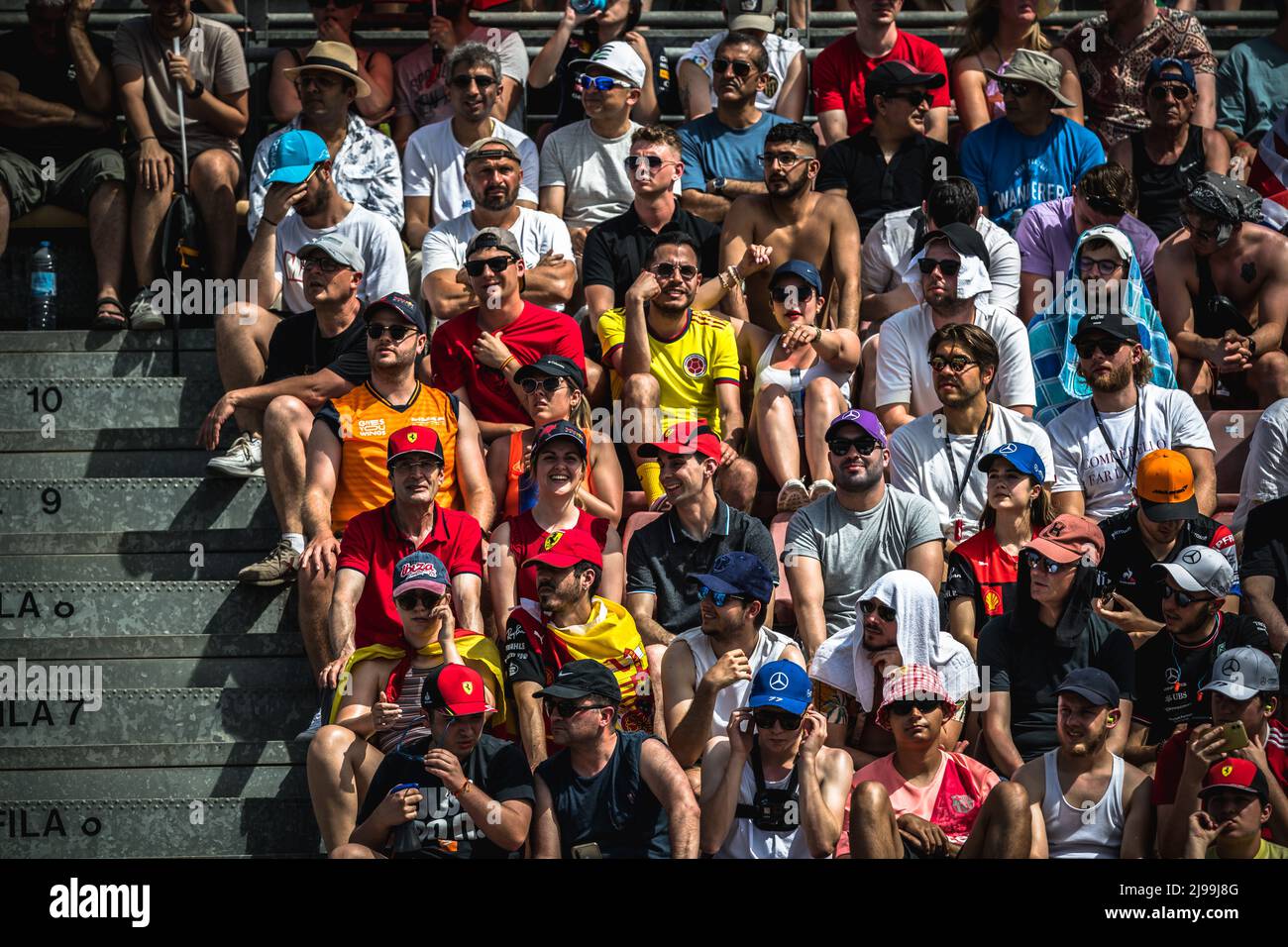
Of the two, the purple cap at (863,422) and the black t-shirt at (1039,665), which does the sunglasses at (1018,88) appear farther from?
the black t-shirt at (1039,665)

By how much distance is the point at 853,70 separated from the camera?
1242cm

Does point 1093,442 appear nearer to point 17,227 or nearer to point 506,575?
point 506,575

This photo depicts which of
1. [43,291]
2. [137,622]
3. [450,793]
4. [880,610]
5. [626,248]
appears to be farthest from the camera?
[43,291]

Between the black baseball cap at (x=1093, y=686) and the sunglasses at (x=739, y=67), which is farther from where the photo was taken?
the sunglasses at (x=739, y=67)

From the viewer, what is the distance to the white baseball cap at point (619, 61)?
11711mm

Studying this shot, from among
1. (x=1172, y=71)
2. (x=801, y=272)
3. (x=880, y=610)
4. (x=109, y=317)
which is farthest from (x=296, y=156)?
(x=1172, y=71)

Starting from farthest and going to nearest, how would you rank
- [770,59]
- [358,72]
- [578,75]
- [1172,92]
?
[770,59] < [358,72] < [578,75] < [1172,92]

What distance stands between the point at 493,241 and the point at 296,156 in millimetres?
1243

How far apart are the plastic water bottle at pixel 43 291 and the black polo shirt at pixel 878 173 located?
4.38 m

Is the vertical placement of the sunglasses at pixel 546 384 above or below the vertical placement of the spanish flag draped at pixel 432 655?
above

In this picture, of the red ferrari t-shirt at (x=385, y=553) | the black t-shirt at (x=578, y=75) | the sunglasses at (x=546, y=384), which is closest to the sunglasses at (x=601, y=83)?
the black t-shirt at (x=578, y=75)

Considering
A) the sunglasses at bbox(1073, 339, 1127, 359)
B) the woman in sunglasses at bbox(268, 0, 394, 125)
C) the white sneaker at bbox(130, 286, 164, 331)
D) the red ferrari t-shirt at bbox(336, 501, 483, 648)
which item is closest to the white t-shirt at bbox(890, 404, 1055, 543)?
the sunglasses at bbox(1073, 339, 1127, 359)

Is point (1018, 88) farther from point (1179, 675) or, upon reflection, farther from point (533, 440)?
point (1179, 675)
